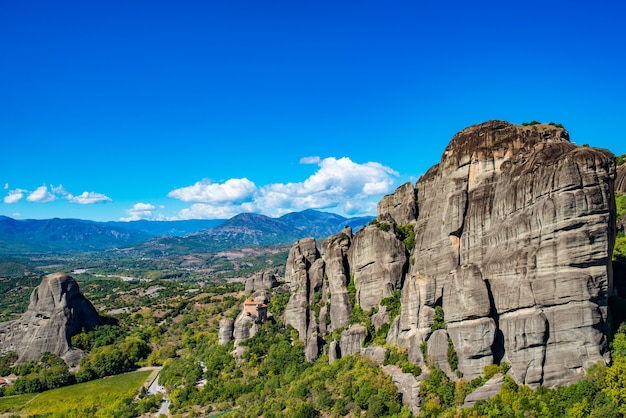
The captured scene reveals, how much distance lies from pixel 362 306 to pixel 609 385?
28802mm

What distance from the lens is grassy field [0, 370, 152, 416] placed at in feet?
230

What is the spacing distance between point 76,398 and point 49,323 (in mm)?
25927

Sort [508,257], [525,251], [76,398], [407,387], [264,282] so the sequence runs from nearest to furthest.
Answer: [525,251] → [508,257] → [407,387] → [76,398] → [264,282]

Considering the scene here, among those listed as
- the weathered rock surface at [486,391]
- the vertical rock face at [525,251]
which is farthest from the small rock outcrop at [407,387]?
the vertical rock face at [525,251]

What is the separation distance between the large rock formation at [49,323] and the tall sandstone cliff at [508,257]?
219ft

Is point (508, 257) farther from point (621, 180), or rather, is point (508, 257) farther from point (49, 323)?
point (49, 323)

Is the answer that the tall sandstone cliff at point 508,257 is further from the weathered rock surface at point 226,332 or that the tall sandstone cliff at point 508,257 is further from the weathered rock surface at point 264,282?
the weathered rock surface at point 264,282

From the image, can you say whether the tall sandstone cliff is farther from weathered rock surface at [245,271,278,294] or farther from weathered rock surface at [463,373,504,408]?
weathered rock surface at [245,271,278,294]

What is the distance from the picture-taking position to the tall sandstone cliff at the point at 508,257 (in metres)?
36.2

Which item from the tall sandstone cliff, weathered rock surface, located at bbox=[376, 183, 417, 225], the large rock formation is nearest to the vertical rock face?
the tall sandstone cliff

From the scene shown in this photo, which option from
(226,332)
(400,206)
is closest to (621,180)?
(400,206)

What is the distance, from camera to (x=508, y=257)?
4091 centimetres

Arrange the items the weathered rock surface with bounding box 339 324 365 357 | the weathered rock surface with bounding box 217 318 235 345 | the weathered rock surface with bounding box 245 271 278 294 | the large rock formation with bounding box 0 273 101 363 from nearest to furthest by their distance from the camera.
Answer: the weathered rock surface with bounding box 339 324 365 357 < the weathered rock surface with bounding box 217 318 235 345 < the large rock formation with bounding box 0 273 101 363 < the weathered rock surface with bounding box 245 271 278 294

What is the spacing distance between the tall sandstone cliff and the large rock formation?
66.9 metres
